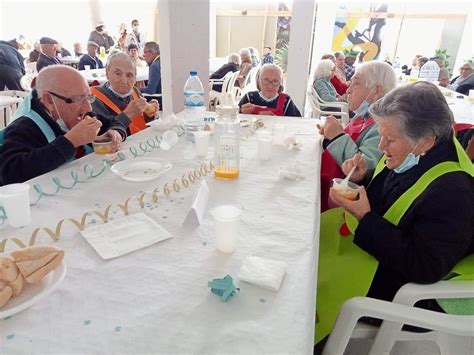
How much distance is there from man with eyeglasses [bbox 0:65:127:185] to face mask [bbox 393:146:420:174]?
Answer: 116cm

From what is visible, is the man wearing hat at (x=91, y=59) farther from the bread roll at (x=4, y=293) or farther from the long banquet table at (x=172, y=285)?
the bread roll at (x=4, y=293)

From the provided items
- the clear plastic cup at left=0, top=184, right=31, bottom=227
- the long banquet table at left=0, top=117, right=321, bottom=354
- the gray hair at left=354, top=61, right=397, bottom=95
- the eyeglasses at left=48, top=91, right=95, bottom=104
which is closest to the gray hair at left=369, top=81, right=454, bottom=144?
the long banquet table at left=0, top=117, right=321, bottom=354

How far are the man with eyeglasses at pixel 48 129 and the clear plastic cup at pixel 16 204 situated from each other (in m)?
Answer: 0.40

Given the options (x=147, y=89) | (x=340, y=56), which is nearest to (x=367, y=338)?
(x=147, y=89)

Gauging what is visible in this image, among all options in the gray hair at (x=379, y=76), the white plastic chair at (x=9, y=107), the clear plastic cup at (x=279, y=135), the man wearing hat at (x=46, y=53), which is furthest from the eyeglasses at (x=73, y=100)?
the man wearing hat at (x=46, y=53)

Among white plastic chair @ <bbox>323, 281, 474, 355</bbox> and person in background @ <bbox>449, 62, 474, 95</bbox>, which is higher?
person in background @ <bbox>449, 62, 474, 95</bbox>

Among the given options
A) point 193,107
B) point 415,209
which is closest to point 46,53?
point 193,107

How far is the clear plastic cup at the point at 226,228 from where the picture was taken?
0.82 meters

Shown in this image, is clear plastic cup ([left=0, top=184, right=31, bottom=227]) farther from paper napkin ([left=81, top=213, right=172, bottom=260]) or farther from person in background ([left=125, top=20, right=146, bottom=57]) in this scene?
person in background ([left=125, top=20, right=146, bottom=57])

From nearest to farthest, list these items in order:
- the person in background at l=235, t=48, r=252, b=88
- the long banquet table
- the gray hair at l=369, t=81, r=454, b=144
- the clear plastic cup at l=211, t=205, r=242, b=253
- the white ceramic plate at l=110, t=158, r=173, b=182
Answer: the long banquet table
the clear plastic cup at l=211, t=205, r=242, b=253
the gray hair at l=369, t=81, r=454, b=144
the white ceramic plate at l=110, t=158, r=173, b=182
the person in background at l=235, t=48, r=252, b=88

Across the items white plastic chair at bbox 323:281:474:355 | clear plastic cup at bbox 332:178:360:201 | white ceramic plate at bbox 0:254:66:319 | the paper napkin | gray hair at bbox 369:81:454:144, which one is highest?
gray hair at bbox 369:81:454:144

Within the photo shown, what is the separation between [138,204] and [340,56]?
579 centimetres

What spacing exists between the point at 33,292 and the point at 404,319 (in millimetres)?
851

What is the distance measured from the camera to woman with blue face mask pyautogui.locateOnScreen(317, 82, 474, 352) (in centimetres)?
90
